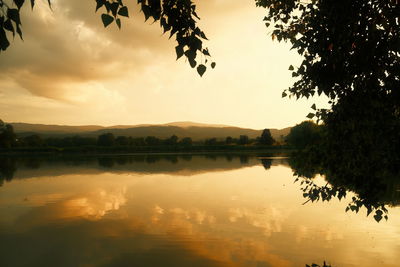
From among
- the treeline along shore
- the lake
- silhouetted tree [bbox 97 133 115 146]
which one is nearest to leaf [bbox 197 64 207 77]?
the lake

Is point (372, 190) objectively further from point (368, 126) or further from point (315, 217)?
point (315, 217)

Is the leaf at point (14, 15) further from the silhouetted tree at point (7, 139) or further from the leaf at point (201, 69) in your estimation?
the silhouetted tree at point (7, 139)

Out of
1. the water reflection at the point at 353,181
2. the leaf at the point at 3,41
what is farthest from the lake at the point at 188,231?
the leaf at the point at 3,41

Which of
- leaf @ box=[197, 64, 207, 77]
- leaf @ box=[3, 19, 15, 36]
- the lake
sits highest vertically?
leaf @ box=[3, 19, 15, 36]

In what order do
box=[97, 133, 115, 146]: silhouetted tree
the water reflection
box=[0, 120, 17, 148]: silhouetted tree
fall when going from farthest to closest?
box=[97, 133, 115, 146]: silhouetted tree → box=[0, 120, 17, 148]: silhouetted tree → the water reflection

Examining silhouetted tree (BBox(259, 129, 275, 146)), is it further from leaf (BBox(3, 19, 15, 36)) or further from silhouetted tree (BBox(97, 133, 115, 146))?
leaf (BBox(3, 19, 15, 36))

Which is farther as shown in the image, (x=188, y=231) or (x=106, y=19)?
(x=188, y=231)

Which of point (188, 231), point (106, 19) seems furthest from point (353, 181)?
point (188, 231)

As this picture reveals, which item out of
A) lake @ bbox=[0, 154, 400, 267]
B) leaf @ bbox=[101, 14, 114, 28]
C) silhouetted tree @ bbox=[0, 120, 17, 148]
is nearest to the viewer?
leaf @ bbox=[101, 14, 114, 28]

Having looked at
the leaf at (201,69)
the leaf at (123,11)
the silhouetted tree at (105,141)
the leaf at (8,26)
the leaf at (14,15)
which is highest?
the leaf at (123,11)

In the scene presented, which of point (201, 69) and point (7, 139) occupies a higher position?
point (201, 69)

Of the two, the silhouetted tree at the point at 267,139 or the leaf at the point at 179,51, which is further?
the silhouetted tree at the point at 267,139

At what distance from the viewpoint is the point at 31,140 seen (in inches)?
5974

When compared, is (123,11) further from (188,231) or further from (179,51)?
(188,231)
